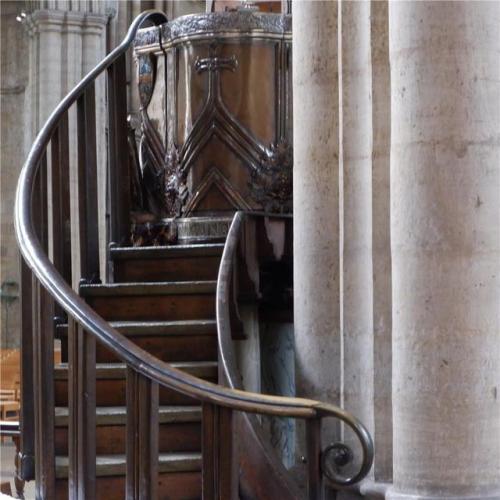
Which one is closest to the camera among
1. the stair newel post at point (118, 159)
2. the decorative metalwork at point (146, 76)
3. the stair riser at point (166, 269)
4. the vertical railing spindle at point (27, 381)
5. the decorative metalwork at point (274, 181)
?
the vertical railing spindle at point (27, 381)

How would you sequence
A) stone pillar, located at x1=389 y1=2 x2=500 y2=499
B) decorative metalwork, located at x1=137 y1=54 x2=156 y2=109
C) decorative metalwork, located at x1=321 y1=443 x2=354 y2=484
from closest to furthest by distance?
1. stone pillar, located at x1=389 y1=2 x2=500 y2=499
2. decorative metalwork, located at x1=321 y1=443 x2=354 y2=484
3. decorative metalwork, located at x1=137 y1=54 x2=156 y2=109

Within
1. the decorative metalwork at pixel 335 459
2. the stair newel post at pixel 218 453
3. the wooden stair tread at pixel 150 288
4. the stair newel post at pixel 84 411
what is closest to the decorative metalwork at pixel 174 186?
the wooden stair tread at pixel 150 288

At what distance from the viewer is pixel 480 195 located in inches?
173

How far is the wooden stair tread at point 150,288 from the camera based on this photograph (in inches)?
230

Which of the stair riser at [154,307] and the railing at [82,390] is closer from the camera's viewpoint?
the railing at [82,390]

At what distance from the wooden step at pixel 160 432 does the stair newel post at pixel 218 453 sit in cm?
77

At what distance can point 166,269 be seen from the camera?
20.2ft

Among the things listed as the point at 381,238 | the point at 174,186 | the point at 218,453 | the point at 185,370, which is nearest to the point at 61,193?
the point at 174,186

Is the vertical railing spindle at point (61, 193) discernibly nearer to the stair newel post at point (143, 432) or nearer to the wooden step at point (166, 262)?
the wooden step at point (166, 262)

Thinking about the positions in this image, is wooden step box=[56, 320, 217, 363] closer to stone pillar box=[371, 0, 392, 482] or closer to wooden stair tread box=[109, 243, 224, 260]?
wooden stair tread box=[109, 243, 224, 260]

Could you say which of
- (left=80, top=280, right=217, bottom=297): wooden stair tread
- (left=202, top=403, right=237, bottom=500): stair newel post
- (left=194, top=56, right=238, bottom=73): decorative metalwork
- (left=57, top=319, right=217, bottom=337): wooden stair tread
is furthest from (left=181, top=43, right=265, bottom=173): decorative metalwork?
(left=202, top=403, right=237, bottom=500): stair newel post

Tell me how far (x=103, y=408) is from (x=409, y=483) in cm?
148

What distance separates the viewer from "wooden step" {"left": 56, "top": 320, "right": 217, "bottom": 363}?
566 cm

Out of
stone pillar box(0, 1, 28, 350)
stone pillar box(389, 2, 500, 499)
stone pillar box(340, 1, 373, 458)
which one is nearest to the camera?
stone pillar box(389, 2, 500, 499)
